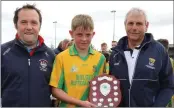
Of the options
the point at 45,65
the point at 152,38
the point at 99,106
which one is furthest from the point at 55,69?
the point at 152,38

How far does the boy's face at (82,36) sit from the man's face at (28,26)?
1.28ft

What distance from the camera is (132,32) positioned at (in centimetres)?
298

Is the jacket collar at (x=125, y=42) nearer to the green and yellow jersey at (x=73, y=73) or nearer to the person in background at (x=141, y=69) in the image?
the person in background at (x=141, y=69)

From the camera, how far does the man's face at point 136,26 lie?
9.70 feet

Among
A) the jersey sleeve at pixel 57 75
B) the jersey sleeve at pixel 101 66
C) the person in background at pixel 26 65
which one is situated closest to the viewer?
the person in background at pixel 26 65

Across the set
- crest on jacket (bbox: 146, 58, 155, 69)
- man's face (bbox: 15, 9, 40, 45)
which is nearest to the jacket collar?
crest on jacket (bbox: 146, 58, 155, 69)

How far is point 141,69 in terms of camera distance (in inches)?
114

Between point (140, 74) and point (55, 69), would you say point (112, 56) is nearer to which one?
point (140, 74)

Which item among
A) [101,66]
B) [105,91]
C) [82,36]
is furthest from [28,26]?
[105,91]

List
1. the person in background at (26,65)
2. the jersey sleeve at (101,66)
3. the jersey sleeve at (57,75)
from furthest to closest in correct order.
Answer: the jersey sleeve at (101,66) < the jersey sleeve at (57,75) < the person in background at (26,65)

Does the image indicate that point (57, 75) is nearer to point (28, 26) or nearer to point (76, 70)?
point (76, 70)

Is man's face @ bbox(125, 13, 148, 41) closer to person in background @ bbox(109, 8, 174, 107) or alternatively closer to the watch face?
person in background @ bbox(109, 8, 174, 107)

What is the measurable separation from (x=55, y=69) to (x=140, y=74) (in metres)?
0.83

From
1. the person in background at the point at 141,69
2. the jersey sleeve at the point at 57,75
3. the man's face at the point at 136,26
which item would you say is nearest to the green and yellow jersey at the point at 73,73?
the jersey sleeve at the point at 57,75
